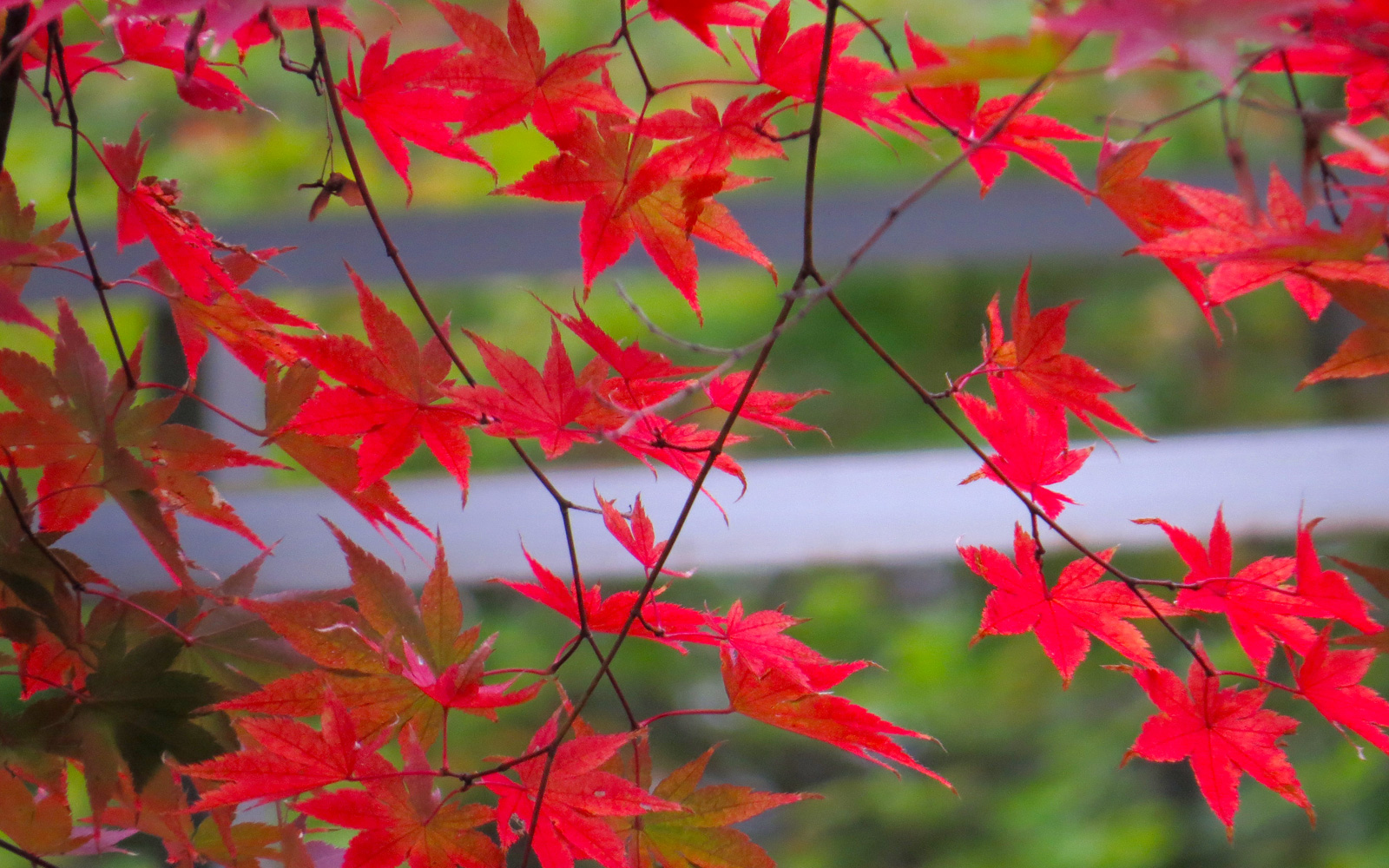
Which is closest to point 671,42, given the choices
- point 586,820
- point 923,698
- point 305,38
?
point 305,38

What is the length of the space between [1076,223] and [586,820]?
4.15 feet

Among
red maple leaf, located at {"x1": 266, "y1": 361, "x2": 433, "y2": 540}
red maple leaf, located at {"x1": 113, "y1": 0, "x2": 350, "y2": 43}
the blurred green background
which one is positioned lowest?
the blurred green background

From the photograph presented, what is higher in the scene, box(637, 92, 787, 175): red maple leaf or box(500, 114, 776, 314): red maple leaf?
box(637, 92, 787, 175): red maple leaf

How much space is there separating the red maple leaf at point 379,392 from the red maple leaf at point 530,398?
0.02 m

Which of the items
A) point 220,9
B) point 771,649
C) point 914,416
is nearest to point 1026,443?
point 771,649

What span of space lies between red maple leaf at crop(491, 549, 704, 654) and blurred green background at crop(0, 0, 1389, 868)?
132cm

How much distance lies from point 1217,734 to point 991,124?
0.27m

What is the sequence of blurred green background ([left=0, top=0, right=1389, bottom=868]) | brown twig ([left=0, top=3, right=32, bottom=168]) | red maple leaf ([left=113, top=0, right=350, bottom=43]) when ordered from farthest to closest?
1. blurred green background ([left=0, top=0, right=1389, bottom=868])
2. brown twig ([left=0, top=3, right=32, bottom=168])
3. red maple leaf ([left=113, top=0, right=350, bottom=43])

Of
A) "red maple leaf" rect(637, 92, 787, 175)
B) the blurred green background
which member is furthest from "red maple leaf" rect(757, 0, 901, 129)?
the blurred green background

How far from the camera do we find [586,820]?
38cm

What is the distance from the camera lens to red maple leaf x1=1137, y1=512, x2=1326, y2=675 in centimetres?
43

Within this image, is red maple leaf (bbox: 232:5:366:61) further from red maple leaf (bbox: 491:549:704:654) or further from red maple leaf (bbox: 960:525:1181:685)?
red maple leaf (bbox: 960:525:1181:685)

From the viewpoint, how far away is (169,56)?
449 mm

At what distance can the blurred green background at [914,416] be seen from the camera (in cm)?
200
